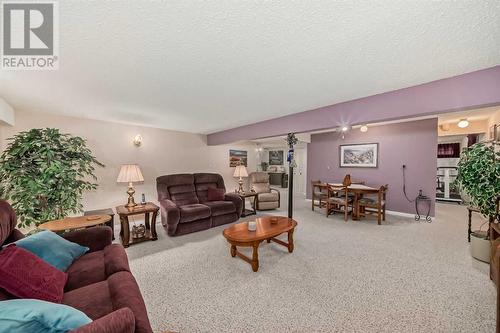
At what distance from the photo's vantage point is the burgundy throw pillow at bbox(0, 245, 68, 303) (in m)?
1.06

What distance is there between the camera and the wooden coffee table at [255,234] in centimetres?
231

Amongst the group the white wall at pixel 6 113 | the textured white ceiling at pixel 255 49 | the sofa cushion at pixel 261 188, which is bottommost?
the sofa cushion at pixel 261 188

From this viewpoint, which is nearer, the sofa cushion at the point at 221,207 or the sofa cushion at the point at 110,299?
the sofa cushion at the point at 110,299

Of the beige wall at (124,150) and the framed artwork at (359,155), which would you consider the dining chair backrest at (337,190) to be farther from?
the beige wall at (124,150)

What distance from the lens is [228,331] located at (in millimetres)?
1502

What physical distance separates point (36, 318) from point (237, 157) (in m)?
A: 5.64

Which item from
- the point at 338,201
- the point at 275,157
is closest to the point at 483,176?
the point at 338,201

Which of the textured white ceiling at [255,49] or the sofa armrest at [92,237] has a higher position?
the textured white ceiling at [255,49]

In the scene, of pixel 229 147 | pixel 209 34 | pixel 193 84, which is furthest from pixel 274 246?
pixel 229 147

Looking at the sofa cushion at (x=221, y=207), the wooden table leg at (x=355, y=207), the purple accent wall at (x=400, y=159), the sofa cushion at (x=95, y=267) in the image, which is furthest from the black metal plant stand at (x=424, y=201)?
the sofa cushion at (x=95, y=267)

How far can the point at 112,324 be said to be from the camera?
32.5 inches

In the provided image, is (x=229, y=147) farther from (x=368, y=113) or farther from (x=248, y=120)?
(x=368, y=113)

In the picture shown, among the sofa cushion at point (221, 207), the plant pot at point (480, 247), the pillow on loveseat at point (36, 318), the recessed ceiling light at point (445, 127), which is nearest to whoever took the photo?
the pillow on loveseat at point (36, 318)

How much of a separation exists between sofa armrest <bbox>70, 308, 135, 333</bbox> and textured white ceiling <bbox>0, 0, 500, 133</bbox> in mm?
1563
